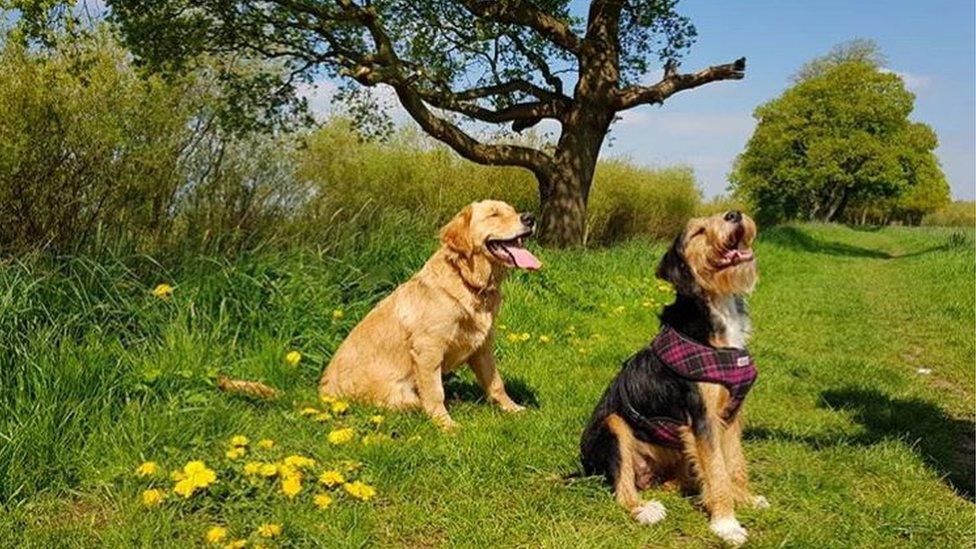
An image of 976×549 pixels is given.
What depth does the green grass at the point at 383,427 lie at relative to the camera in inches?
131

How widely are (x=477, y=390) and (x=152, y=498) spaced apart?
2.83 meters

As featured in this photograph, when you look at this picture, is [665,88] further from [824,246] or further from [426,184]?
[824,246]

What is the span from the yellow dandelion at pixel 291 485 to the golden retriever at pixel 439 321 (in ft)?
4.72

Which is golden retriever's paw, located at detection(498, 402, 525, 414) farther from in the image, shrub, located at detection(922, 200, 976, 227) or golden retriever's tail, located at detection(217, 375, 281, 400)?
shrub, located at detection(922, 200, 976, 227)

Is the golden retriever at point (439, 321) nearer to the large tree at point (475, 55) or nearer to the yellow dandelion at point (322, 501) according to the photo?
the yellow dandelion at point (322, 501)

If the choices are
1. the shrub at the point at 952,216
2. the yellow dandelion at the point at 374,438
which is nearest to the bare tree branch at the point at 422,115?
the yellow dandelion at the point at 374,438

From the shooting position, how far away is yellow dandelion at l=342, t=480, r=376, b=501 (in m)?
3.43

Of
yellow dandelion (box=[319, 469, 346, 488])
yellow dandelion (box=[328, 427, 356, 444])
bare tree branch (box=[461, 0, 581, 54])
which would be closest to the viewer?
yellow dandelion (box=[319, 469, 346, 488])

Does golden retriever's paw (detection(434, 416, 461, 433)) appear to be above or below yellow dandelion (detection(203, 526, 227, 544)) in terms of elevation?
below

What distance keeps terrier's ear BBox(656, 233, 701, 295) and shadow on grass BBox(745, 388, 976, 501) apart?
1.77m

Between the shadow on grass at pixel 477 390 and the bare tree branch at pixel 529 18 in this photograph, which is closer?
the shadow on grass at pixel 477 390

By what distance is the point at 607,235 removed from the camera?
18391 mm

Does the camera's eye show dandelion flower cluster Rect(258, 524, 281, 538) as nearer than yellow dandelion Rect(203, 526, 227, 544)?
No

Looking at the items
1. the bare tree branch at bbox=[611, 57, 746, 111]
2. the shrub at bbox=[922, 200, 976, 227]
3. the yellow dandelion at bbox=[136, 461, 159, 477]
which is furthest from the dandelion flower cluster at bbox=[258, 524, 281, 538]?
the shrub at bbox=[922, 200, 976, 227]
